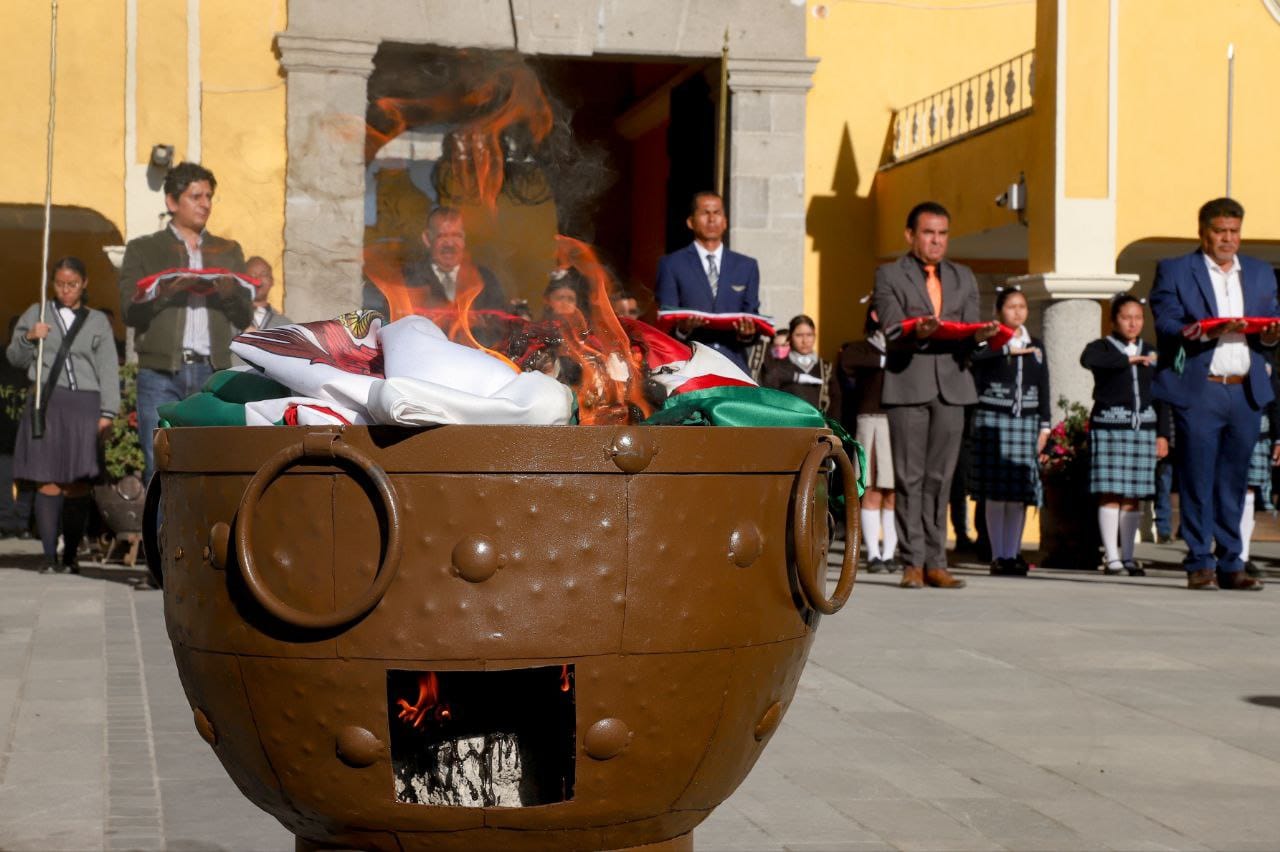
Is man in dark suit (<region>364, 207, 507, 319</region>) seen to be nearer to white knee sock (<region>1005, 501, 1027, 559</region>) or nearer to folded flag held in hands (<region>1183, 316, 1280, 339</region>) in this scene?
folded flag held in hands (<region>1183, 316, 1280, 339</region>)

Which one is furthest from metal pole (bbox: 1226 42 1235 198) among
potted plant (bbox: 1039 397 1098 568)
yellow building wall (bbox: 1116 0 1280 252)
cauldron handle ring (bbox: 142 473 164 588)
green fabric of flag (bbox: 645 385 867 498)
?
cauldron handle ring (bbox: 142 473 164 588)

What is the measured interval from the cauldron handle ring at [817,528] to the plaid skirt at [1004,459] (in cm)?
759

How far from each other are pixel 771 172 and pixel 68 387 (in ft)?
19.2

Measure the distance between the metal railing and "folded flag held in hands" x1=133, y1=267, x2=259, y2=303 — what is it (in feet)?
23.2

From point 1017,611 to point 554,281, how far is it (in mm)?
4904

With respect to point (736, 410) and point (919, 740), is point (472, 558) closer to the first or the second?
point (736, 410)

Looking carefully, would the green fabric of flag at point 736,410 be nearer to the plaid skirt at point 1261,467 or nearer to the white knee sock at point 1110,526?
the white knee sock at point 1110,526

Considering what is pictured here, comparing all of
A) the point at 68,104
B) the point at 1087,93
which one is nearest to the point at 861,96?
the point at 1087,93

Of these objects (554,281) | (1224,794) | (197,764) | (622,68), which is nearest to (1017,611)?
(1224,794)

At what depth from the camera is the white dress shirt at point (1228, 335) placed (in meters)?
8.66

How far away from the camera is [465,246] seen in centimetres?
349

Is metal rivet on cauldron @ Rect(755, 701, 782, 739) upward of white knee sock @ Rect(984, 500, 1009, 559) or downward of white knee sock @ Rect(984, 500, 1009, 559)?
upward

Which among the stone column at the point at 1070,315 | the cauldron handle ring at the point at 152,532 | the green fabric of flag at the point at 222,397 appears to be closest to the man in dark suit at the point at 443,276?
the green fabric of flag at the point at 222,397

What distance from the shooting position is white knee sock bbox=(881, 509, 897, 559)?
1020cm
